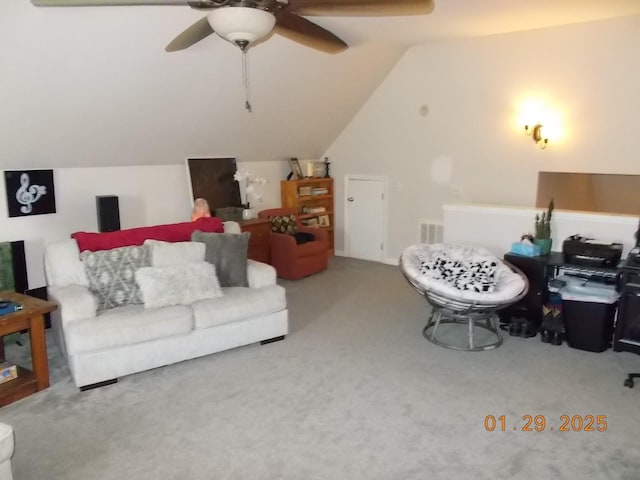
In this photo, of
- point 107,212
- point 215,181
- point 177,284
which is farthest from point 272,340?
point 215,181

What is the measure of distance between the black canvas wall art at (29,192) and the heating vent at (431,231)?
4.21 meters

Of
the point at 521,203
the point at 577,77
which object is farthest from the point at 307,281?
the point at 577,77

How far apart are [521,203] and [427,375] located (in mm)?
2884

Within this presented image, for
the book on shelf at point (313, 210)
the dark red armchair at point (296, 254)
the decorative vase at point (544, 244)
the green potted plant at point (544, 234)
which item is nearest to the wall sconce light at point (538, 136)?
the green potted plant at point (544, 234)

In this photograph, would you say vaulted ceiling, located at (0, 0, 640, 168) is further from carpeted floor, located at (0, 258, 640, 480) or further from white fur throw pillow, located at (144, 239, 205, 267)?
carpeted floor, located at (0, 258, 640, 480)

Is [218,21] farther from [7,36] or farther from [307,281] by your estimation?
[307,281]

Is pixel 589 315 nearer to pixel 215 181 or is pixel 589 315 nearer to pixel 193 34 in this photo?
pixel 193 34

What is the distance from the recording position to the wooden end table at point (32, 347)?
3.07 meters

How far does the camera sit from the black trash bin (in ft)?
12.3

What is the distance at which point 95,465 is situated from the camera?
2.50 metres

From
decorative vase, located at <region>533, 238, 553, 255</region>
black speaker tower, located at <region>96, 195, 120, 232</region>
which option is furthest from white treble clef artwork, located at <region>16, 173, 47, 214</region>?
decorative vase, located at <region>533, 238, 553, 255</region>

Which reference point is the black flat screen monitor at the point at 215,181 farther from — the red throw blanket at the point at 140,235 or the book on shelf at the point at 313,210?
the red throw blanket at the point at 140,235

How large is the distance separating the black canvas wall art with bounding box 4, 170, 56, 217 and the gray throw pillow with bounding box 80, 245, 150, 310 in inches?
46.0

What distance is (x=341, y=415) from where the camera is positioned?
2.95m
